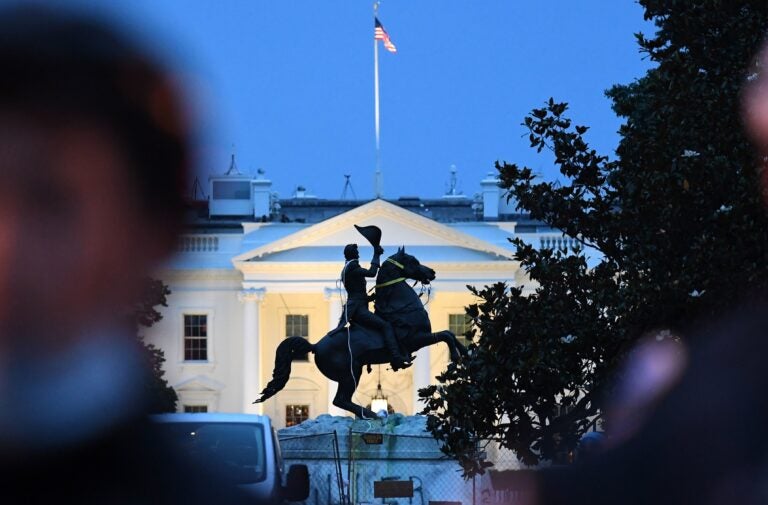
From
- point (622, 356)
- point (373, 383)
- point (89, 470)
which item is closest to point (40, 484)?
point (89, 470)

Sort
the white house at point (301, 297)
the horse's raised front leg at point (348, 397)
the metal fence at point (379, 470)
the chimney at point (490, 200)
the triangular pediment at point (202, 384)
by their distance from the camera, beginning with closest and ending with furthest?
the metal fence at point (379, 470) → the horse's raised front leg at point (348, 397) → the white house at point (301, 297) → the triangular pediment at point (202, 384) → the chimney at point (490, 200)

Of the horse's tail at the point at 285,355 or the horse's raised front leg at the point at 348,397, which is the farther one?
the horse's tail at the point at 285,355

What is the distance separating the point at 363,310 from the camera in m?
17.3

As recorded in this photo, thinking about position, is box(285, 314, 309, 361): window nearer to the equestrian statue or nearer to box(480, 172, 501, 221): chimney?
box(480, 172, 501, 221): chimney

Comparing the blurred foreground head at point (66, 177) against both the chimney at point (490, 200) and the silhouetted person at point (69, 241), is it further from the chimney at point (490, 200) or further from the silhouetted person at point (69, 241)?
the chimney at point (490, 200)

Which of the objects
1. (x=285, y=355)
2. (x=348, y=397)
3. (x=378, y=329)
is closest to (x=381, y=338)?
(x=378, y=329)

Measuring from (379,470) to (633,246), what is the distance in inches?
229

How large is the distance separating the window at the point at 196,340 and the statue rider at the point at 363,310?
45261mm

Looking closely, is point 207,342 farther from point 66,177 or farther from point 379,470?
point 66,177

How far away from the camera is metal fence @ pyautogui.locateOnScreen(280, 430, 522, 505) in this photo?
15391 mm

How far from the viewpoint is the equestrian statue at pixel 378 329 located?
17.2 m

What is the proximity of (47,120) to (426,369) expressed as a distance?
189ft

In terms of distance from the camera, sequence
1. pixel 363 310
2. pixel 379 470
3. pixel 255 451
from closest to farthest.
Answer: pixel 255 451, pixel 379 470, pixel 363 310

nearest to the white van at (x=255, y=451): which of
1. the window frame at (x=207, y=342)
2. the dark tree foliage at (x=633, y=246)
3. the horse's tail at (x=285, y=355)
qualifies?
the dark tree foliage at (x=633, y=246)
